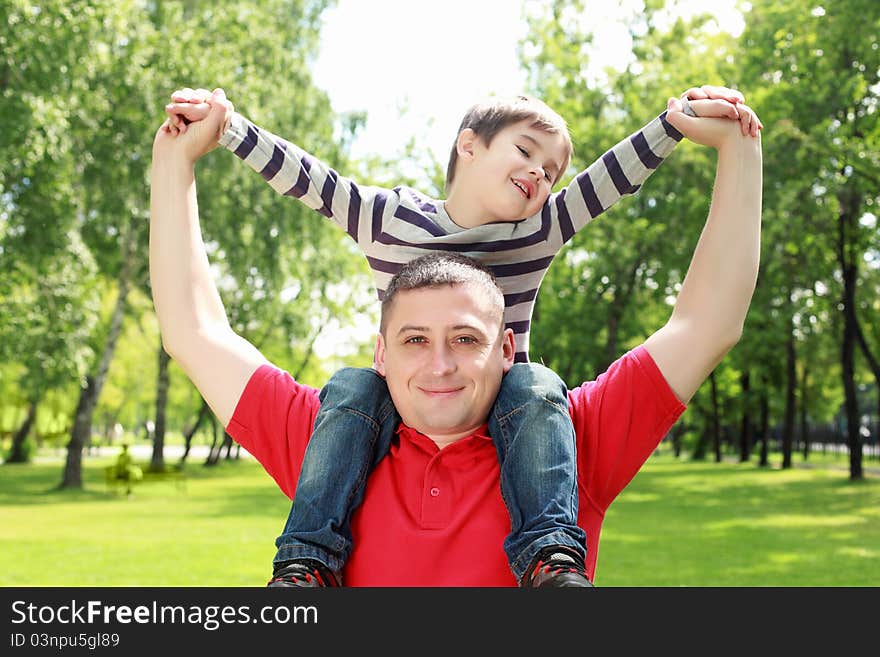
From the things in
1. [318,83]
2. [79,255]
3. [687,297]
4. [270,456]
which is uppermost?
[318,83]

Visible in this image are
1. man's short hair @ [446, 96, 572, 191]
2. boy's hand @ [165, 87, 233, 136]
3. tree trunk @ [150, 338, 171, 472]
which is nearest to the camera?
boy's hand @ [165, 87, 233, 136]

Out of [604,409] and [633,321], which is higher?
[633,321]

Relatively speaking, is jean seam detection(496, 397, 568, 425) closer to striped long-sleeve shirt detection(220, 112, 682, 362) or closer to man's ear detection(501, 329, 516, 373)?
man's ear detection(501, 329, 516, 373)

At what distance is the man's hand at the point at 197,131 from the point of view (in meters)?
2.38

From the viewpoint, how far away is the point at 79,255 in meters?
21.7

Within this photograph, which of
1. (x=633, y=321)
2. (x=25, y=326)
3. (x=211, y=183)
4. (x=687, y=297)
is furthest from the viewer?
(x=633, y=321)

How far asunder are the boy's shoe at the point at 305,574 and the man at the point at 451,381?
2.5 inches

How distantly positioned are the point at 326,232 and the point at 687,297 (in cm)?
2701

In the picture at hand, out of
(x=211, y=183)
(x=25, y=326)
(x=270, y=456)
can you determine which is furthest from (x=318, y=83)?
(x=270, y=456)

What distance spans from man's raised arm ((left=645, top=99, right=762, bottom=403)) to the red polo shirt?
58 mm

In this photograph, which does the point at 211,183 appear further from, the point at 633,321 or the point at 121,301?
the point at 633,321

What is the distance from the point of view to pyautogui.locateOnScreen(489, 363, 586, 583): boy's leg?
1.99 m

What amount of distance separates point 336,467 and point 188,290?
583mm

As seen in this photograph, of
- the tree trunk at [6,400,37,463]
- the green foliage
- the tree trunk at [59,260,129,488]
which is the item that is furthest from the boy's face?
the tree trunk at [6,400,37,463]
